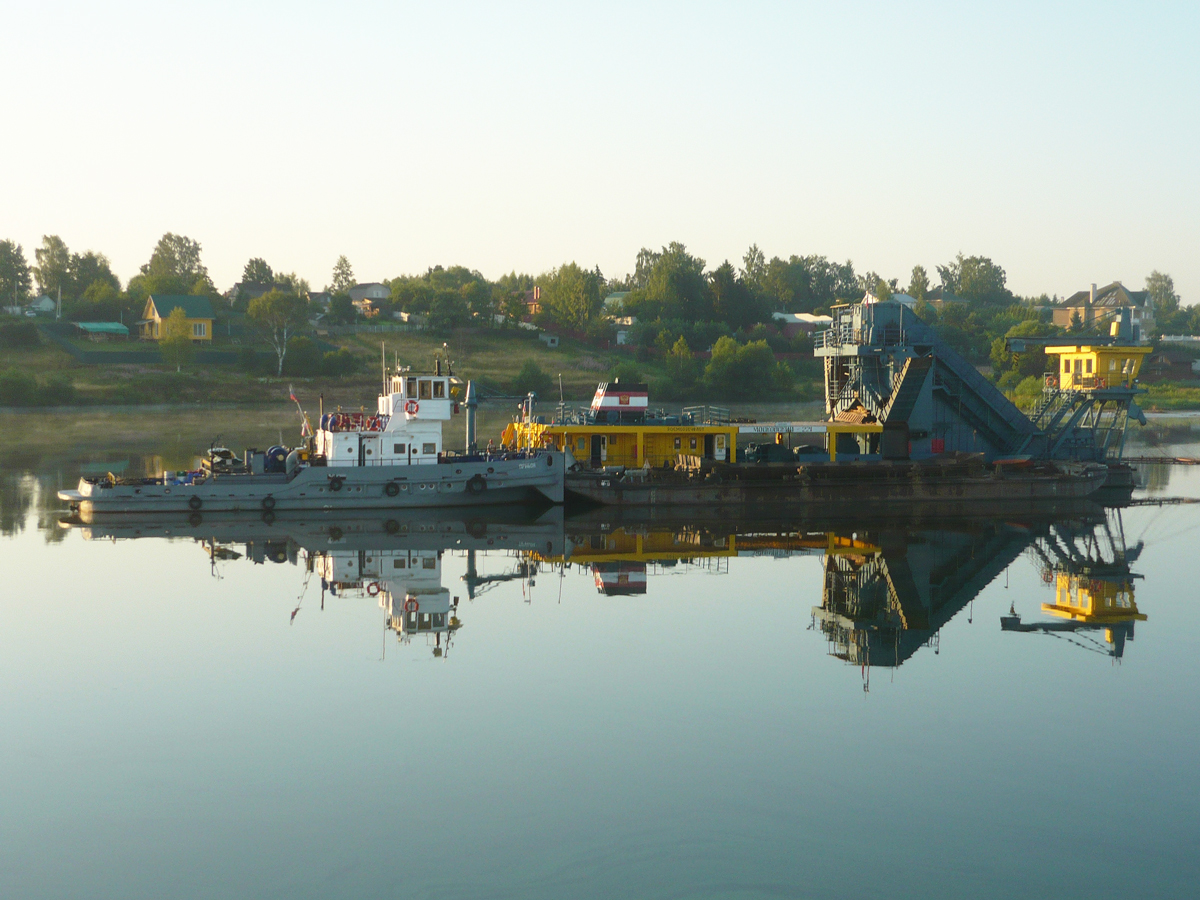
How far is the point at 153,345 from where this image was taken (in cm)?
9781

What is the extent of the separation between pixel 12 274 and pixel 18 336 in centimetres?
3057

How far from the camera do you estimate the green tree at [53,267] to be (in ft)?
407

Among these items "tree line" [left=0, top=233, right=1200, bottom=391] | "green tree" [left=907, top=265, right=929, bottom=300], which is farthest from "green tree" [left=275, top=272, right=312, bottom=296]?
"green tree" [left=907, top=265, right=929, bottom=300]

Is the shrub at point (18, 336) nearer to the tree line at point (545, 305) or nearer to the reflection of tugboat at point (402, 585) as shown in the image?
the tree line at point (545, 305)

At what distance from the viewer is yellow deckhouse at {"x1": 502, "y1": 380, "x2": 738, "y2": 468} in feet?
140

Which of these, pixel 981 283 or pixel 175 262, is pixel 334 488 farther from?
pixel 981 283

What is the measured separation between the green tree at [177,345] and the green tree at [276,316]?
7.13 meters

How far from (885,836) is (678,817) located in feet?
8.96

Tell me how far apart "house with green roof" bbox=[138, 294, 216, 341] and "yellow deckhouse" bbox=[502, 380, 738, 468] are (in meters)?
68.6

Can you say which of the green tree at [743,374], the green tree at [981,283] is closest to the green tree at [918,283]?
the green tree at [981,283]

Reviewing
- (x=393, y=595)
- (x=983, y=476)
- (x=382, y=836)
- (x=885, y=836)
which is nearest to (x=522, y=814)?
(x=382, y=836)

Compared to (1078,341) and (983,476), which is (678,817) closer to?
(983,476)

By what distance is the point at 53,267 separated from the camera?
124438mm

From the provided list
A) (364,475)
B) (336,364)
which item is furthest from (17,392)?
(364,475)
